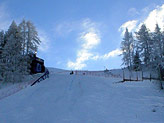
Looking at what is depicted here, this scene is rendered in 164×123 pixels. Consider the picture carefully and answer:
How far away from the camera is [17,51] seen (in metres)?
33.8

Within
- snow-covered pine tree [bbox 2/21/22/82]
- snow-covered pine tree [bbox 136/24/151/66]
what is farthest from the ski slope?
snow-covered pine tree [bbox 136/24/151/66]

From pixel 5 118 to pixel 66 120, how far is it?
496 centimetres

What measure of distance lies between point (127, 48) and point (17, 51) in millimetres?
31581

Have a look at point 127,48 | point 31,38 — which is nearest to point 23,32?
point 31,38

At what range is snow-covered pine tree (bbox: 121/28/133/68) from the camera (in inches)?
1916

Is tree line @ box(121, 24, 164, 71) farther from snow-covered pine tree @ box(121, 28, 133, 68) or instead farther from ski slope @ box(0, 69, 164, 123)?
ski slope @ box(0, 69, 164, 123)

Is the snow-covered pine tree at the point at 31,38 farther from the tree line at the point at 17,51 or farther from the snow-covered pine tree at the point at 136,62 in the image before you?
the snow-covered pine tree at the point at 136,62

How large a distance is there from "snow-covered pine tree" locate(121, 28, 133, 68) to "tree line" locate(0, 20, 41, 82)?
26.0 m

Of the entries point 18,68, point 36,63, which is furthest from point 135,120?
point 36,63

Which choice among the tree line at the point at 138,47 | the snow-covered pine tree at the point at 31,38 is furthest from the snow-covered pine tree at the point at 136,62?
the snow-covered pine tree at the point at 31,38

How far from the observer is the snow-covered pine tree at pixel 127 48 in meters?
48.7

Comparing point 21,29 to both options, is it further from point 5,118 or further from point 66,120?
point 66,120

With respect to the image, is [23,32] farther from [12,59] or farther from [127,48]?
[127,48]

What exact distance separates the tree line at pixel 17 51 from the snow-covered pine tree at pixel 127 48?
85.3 feet
